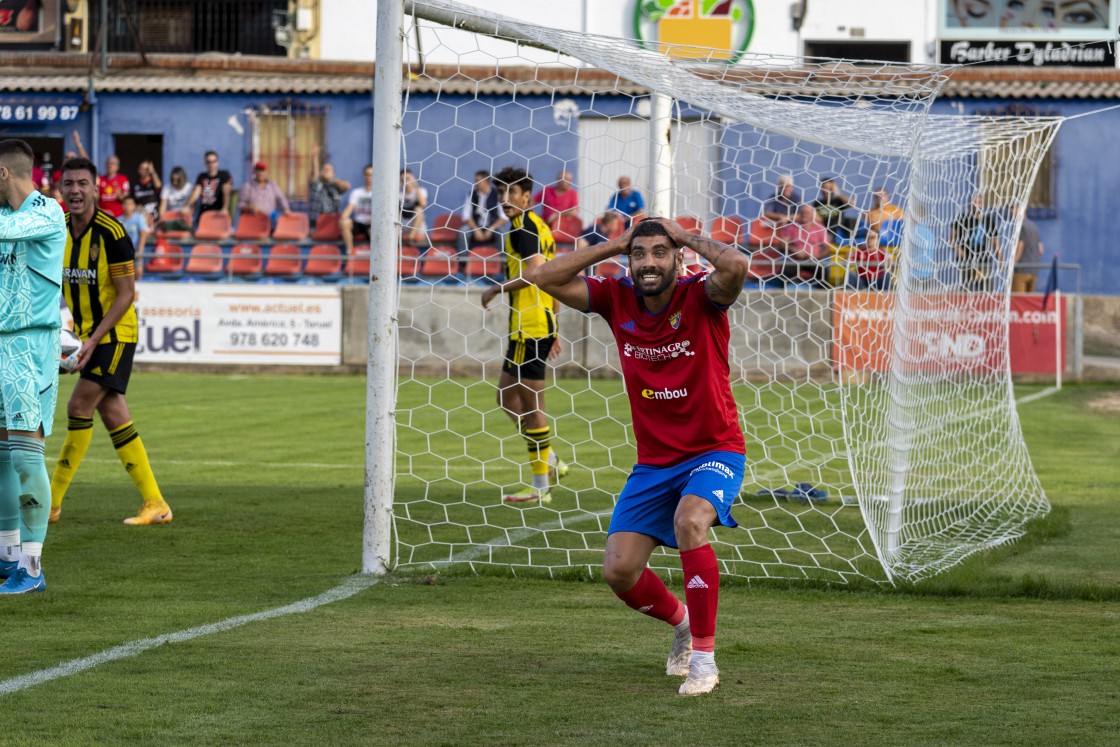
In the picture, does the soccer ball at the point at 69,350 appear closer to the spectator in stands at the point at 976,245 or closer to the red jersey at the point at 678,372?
the red jersey at the point at 678,372

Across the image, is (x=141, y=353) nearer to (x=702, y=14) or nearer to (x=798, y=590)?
(x=702, y=14)

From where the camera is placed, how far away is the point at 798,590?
24.3 feet

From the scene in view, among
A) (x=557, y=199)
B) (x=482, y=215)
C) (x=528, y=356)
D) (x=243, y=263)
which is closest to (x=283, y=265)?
(x=243, y=263)

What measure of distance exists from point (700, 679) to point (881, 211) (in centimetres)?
656

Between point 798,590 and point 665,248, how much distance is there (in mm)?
2576

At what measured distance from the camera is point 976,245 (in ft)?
37.4

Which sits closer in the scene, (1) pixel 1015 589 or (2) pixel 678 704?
(2) pixel 678 704

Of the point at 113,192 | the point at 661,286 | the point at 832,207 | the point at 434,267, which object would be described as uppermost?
the point at 113,192

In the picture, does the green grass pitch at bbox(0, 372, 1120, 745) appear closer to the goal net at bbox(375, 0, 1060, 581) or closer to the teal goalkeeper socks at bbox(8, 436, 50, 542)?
the teal goalkeeper socks at bbox(8, 436, 50, 542)

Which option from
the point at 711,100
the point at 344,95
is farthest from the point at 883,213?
the point at 344,95

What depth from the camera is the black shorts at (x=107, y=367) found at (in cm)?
889

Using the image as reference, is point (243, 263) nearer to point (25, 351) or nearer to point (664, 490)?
point (25, 351)

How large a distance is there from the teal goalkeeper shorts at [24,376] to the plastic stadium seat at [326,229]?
18.4 metres

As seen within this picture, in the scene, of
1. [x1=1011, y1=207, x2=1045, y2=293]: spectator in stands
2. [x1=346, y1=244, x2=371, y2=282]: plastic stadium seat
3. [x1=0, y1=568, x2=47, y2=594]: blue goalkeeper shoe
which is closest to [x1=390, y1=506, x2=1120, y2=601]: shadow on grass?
[x1=0, y1=568, x2=47, y2=594]: blue goalkeeper shoe
